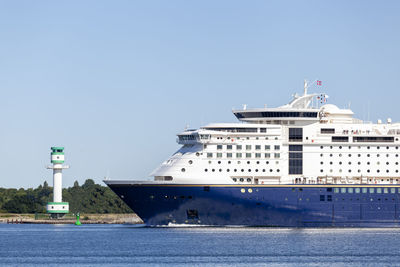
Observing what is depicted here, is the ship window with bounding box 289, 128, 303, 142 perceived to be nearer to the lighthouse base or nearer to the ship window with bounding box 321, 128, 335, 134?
the ship window with bounding box 321, 128, 335, 134

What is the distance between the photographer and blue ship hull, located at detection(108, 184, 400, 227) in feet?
209

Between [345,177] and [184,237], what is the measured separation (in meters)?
12.8

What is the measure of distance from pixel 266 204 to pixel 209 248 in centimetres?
1118

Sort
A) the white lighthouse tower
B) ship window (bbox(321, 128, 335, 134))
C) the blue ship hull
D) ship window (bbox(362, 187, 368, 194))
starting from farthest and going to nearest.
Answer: the white lighthouse tower → ship window (bbox(321, 128, 335, 134)) → ship window (bbox(362, 187, 368, 194)) → the blue ship hull

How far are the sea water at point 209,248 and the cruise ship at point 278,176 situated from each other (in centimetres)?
101

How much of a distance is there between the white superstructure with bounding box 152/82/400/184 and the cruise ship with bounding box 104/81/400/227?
64 millimetres

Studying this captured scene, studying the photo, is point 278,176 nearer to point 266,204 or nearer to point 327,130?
point 266,204

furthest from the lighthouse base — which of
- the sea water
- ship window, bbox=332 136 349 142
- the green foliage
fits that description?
ship window, bbox=332 136 349 142

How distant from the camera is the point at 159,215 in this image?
64938 mm

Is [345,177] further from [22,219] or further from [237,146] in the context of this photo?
[22,219]

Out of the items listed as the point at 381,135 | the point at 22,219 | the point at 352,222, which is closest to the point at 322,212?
the point at 352,222

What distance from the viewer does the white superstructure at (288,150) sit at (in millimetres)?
65125

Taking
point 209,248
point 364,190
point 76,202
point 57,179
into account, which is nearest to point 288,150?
point 364,190

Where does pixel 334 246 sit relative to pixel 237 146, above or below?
below
